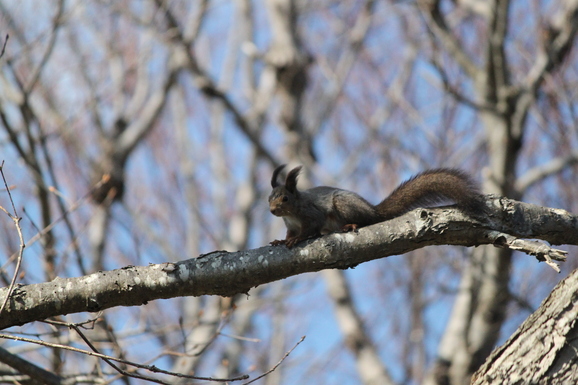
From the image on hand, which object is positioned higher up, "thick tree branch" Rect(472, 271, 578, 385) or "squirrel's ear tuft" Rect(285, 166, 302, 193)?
"squirrel's ear tuft" Rect(285, 166, 302, 193)

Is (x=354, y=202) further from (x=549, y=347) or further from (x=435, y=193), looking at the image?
(x=549, y=347)

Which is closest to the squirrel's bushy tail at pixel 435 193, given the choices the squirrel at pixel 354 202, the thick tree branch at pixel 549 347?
the squirrel at pixel 354 202

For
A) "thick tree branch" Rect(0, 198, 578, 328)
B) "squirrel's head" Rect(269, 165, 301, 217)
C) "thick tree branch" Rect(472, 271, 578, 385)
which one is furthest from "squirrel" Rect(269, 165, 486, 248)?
"thick tree branch" Rect(472, 271, 578, 385)

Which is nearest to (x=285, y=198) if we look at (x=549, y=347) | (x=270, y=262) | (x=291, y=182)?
(x=291, y=182)

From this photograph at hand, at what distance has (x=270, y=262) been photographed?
8.99ft

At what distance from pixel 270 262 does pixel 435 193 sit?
4.19ft

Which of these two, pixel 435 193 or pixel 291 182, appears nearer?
pixel 435 193

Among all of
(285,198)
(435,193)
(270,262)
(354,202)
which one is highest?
(285,198)

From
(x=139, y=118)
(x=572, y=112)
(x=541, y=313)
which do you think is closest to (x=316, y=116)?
(x=139, y=118)

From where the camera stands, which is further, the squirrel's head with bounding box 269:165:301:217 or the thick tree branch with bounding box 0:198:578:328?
the squirrel's head with bounding box 269:165:301:217

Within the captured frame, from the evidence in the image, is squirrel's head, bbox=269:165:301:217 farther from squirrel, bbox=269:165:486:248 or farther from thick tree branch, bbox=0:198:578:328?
thick tree branch, bbox=0:198:578:328

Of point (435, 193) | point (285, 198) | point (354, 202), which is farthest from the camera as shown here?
point (285, 198)

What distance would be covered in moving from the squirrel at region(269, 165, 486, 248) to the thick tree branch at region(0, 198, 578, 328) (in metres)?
0.12

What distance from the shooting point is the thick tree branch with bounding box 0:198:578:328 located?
2.62 m
